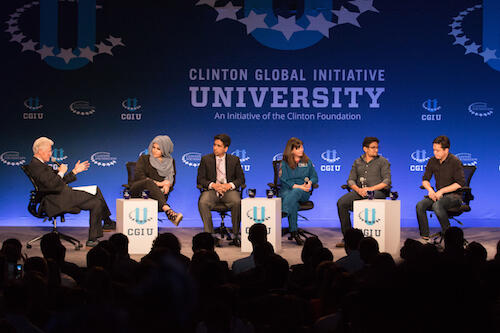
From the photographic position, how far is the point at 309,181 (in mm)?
6602

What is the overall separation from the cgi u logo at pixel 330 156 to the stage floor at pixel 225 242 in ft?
3.04

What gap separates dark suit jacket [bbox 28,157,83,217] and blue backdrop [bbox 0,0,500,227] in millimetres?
1908

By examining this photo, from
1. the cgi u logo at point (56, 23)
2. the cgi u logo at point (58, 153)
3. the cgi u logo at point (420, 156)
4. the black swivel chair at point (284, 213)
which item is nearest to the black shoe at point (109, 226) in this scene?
the cgi u logo at point (58, 153)

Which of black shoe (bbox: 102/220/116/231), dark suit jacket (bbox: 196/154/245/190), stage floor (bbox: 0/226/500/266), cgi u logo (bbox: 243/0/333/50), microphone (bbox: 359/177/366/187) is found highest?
cgi u logo (bbox: 243/0/333/50)

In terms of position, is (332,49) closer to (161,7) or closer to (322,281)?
(161,7)

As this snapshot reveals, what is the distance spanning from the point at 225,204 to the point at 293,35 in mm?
2670

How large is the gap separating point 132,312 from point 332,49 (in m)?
7.35

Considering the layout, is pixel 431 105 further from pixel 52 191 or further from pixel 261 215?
pixel 52 191

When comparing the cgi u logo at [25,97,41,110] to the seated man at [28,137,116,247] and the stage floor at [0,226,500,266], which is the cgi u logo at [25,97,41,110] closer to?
the stage floor at [0,226,500,266]

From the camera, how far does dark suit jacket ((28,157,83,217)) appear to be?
5.96 meters

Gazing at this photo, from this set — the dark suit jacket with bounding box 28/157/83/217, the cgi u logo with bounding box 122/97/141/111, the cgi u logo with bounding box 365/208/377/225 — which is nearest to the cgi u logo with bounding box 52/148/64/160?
the cgi u logo with bounding box 122/97/141/111

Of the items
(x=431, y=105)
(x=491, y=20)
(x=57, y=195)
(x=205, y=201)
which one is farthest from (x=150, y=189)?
(x=491, y=20)

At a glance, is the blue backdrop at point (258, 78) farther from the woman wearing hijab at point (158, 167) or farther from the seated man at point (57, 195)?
the seated man at point (57, 195)

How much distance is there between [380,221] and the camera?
5820 millimetres
